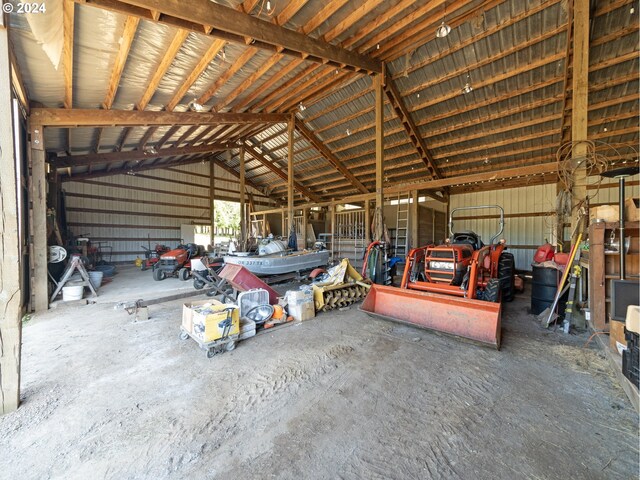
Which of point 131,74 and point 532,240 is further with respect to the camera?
point 532,240

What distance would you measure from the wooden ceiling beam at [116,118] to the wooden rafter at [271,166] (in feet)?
17.2

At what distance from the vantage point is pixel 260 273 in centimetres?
603

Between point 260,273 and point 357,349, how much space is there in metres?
3.46

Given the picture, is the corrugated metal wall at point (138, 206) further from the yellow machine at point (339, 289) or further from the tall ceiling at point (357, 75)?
the yellow machine at point (339, 289)

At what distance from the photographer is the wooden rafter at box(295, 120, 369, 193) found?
979 cm

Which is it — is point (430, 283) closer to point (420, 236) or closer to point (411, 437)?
point (411, 437)

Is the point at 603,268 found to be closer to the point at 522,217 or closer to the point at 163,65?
the point at 163,65

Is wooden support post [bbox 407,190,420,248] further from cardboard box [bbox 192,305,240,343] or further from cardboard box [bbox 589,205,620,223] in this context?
cardboard box [bbox 192,305,240,343]

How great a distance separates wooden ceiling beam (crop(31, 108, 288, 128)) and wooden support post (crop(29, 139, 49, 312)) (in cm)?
36

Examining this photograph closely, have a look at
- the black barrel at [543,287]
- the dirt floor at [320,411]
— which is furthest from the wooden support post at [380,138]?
the dirt floor at [320,411]

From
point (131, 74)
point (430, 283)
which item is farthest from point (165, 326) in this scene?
point (131, 74)

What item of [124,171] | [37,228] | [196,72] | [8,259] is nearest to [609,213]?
[8,259]

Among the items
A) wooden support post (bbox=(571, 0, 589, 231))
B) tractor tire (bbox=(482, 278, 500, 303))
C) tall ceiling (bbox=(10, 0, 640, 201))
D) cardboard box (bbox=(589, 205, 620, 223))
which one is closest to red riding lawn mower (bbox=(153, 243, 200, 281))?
tall ceiling (bbox=(10, 0, 640, 201))

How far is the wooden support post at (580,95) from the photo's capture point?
12.6ft
